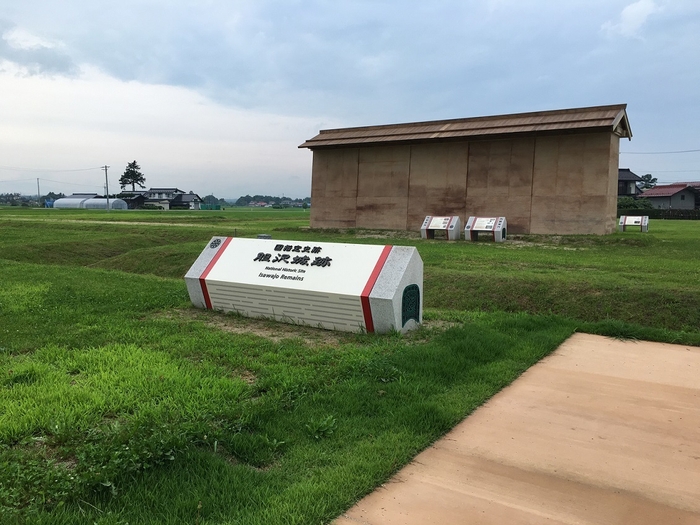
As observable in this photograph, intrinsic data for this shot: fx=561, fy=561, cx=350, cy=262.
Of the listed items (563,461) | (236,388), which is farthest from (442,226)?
(563,461)

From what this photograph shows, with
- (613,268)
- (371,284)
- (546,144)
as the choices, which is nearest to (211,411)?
(371,284)

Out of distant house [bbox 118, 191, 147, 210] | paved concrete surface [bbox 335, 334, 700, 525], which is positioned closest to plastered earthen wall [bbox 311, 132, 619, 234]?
paved concrete surface [bbox 335, 334, 700, 525]

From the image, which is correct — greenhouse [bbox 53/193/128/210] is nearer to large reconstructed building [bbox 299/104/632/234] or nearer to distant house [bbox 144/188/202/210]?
distant house [bbox 144/188/202/210]

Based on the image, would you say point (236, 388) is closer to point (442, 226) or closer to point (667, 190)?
point (442, 226)

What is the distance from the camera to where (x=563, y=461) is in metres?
3.58

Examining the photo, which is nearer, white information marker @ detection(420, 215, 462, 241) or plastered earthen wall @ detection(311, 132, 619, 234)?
plastered earthen wall @ detection(311, 132, 619, 234)

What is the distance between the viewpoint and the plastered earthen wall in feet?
70.1

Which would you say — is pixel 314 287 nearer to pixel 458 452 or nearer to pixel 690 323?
pixel 458 452

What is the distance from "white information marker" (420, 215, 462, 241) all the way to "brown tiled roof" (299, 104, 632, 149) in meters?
3.59

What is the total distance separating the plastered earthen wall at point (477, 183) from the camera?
70.1 ft

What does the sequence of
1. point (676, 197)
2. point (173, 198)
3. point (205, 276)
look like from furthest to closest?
point (173, 198) < point (676, 197) < point (205, 276)

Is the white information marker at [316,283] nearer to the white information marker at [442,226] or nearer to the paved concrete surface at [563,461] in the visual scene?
the paved concrete surface at [563,461]

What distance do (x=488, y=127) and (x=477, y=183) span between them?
7.66 feet

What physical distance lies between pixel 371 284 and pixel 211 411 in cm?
294
